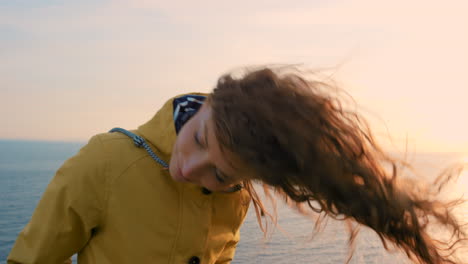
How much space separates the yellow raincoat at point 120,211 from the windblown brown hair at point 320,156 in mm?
450

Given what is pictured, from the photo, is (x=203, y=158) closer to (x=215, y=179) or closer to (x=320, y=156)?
(x=215, y=179)

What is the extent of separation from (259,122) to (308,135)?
0.57 feet

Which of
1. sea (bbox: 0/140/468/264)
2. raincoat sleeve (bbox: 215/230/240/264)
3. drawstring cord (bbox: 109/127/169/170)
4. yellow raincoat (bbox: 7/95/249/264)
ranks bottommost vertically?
sea (bbox: 0/140/468/264)

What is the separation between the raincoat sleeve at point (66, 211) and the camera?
183cm

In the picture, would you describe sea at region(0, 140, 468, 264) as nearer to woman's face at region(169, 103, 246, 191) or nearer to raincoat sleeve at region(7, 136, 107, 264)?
woman's face at region(169, 103, 246, 191)

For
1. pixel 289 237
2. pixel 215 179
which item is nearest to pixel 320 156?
pixel 215 179

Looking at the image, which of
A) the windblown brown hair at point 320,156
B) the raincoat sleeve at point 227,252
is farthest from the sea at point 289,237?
the raincoat sleeve at point 227,252

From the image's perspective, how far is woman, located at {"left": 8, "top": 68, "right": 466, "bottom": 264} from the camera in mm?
1629

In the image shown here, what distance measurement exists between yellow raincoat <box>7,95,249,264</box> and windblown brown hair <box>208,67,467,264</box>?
0.45 m

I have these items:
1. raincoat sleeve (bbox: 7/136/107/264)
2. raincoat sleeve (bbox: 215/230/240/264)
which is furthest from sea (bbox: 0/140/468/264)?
raincoat sleeve (bbox: 7/136/107/264)

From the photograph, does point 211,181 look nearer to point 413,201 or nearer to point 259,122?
point 259,122

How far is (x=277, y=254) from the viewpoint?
884cm

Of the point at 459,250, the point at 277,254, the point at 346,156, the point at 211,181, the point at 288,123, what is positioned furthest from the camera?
the point at 277,254

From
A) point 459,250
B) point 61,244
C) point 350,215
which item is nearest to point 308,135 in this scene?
point 350,215
